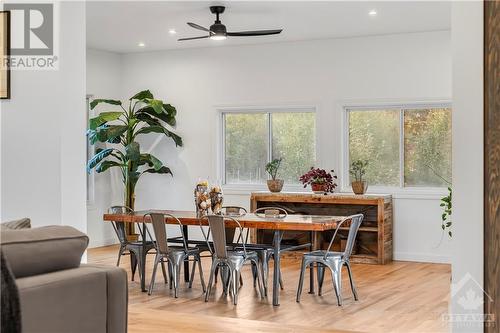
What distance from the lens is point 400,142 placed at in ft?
29.9

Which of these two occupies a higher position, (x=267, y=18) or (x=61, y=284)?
(x=267, y=18)

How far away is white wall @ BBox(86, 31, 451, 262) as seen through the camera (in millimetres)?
8727

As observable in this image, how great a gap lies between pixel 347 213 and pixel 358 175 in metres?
0.53

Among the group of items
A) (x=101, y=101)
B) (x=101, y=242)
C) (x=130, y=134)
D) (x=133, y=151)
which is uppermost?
(x=101, y=101)

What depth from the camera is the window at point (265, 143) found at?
9.65 meters

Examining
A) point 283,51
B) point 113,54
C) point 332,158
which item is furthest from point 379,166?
point 113,54

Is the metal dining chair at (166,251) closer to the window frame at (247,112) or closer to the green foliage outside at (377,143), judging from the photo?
the window frame at (247,112)

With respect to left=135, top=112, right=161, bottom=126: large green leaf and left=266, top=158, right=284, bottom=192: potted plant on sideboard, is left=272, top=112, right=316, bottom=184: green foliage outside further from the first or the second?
left=135, top=112, right=161, bottom=126: large green leaf

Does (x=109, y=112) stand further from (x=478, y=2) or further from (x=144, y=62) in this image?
(x=478, y=2)

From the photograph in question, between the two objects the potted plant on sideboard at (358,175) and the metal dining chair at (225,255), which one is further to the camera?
the potted plant on sideboard at (358,175)

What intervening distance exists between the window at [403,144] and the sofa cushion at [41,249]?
682cm

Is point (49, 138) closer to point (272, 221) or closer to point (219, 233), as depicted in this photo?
point (219, 233)

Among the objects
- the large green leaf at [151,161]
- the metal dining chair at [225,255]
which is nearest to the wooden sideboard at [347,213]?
the large green leaf at [151,161]

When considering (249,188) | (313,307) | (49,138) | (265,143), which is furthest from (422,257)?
(49,138)
